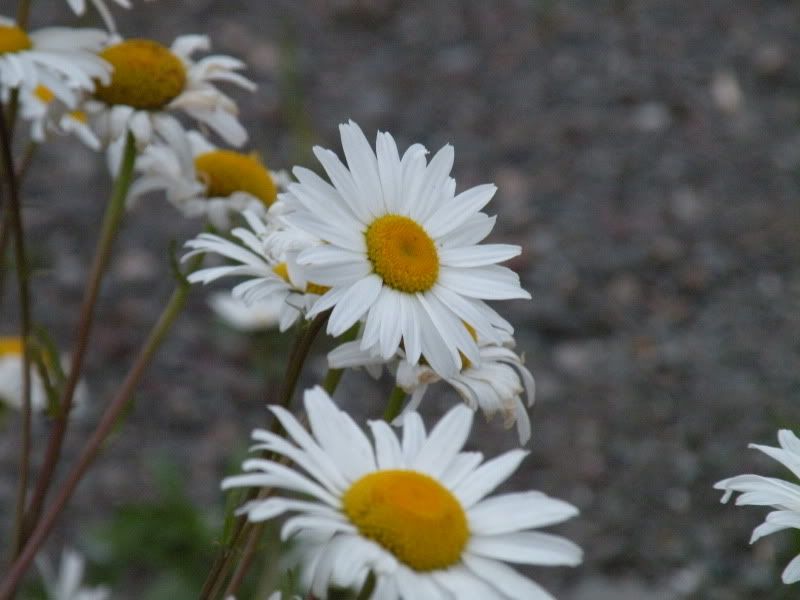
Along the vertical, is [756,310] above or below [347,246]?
above

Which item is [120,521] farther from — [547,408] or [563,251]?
[563,251]

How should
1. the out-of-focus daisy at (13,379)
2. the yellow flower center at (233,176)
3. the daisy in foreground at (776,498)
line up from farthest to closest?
the out-of-focus daisy at (13,379), the yellow flower center at (233,176), the daisy in foreground at (776,498)

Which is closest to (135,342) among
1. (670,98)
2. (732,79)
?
(670,98)

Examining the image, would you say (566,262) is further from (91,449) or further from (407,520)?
(407,520)

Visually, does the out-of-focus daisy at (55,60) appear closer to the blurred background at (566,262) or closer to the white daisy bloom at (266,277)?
the white daisy bloom at (266,277)

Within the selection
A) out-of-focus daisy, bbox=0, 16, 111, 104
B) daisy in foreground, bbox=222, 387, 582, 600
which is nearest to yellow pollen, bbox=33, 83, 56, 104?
out-of-focus daisy, bbox=0, 16, 111, 104

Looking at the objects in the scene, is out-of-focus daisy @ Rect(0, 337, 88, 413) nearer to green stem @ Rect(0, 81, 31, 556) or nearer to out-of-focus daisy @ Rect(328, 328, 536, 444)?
green stem @ Rect(0, 81, 31, 556)

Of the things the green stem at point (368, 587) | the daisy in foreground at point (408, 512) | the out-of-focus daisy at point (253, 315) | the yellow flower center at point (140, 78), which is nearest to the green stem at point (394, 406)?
the daisy in foreground at point (408, 512)
